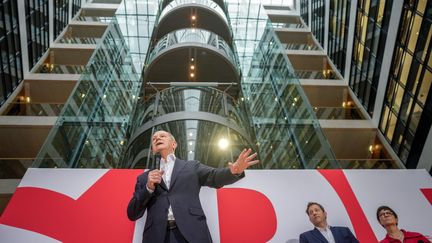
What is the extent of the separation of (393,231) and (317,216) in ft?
3.73

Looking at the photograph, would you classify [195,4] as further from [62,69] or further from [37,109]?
[37,109]

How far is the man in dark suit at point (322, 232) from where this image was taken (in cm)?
461

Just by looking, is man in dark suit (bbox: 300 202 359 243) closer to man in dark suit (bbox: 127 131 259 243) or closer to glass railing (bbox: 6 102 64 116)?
man in dark suit (bbox: 127 131 259 243)

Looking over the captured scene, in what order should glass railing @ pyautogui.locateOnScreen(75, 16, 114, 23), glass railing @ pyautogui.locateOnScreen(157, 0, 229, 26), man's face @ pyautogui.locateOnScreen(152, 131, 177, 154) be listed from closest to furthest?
man's face @ pyautogui.locateOnScreen(152, 131, 177, 154)
glass railing @ pyautogui.locateOnScreen(157, 0, 229, 26)
glass railing @ pyautogui.locateOnScreen(75, 16, 114, 23)

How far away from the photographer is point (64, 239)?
15.2ft

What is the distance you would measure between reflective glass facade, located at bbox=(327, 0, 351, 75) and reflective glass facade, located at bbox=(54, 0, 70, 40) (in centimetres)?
1729

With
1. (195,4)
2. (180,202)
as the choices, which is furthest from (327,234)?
(195,4)

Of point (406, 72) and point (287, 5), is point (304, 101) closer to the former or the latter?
point (406, 72)

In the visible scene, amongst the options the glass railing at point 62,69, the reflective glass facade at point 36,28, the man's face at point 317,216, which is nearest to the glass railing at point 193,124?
the man's face at point 317,216

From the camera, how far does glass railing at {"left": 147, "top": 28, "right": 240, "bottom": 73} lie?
18219mm

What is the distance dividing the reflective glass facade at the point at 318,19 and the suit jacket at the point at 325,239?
69.4 feet

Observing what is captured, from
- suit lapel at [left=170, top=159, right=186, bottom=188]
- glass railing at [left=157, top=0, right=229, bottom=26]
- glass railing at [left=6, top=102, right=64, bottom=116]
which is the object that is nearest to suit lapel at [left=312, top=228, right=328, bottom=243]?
suit lapel at [left=170, top=159, right=186, bottom=188]

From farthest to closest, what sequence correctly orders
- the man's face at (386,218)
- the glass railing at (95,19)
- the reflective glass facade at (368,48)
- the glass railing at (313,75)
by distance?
the glass railing at (95,19), the glass railing at (313,75), the reflective glass facade at (368,48), the man's face at (386,218)

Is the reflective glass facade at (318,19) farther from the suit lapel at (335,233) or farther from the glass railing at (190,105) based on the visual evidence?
the suit lapel at (335,233)
